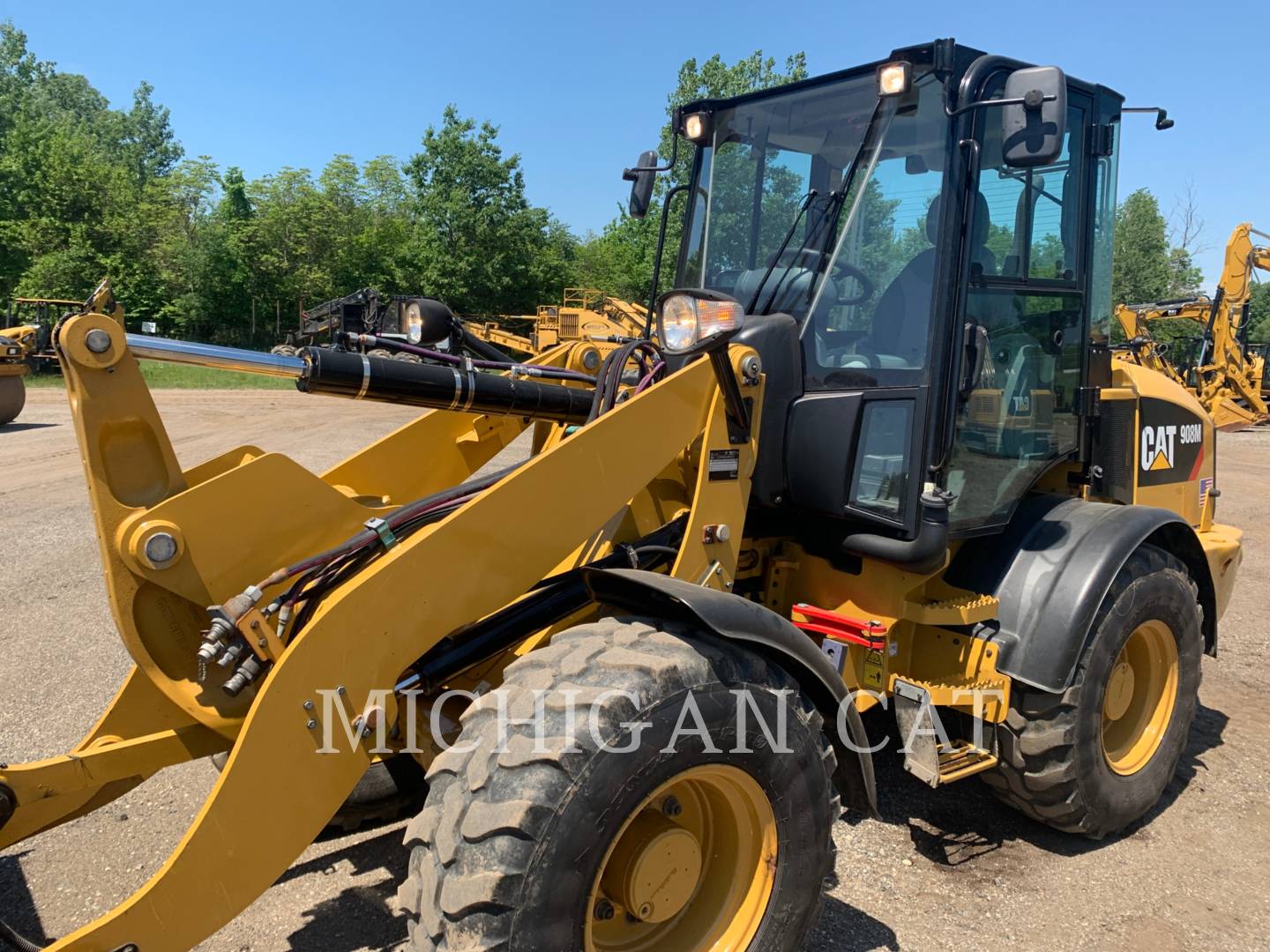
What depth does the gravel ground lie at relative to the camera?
2.99 m

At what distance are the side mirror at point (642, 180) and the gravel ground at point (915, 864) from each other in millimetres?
2861

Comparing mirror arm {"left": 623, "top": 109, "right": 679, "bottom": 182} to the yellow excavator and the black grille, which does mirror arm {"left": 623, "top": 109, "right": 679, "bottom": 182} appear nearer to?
the black grille

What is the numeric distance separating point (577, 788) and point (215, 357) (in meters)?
1.52

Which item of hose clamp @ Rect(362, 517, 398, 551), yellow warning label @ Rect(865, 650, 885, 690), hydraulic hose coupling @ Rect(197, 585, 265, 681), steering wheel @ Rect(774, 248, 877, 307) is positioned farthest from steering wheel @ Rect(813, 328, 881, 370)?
hydraulic hose coupling @ Rect(197, 585, 265, 681)

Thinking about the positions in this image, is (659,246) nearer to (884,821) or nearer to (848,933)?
(884,821)

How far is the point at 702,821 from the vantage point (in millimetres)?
2580

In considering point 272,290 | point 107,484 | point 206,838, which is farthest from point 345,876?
point 272,290

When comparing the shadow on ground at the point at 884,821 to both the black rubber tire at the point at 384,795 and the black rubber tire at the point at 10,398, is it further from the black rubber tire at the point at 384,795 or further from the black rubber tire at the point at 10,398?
the black rubber tire at the point at 10,398

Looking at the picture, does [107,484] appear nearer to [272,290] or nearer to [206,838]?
[206,838]

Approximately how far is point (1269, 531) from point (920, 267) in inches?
363

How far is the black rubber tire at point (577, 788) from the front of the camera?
6.61ft

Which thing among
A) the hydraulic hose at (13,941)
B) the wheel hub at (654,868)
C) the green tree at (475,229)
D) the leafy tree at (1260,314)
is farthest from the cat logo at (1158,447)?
the leafy tree at (1260,314)

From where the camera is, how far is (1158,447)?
4324 millimetres

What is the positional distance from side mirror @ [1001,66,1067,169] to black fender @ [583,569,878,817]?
5.42 feet
